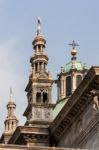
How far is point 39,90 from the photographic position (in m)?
53.4

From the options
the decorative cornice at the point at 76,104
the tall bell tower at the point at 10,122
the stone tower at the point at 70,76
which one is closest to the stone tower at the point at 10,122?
the tall bell tower at the point at 10,122

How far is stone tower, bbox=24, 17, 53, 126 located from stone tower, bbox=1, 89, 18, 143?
13.1 meters

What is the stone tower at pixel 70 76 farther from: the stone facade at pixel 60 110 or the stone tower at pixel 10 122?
the stone tower at pixel 10 122

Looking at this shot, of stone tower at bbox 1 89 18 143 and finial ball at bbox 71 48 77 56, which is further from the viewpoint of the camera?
stone tower at bbox 1 89 18 143

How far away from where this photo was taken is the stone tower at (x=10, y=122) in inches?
2663

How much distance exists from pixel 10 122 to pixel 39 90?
53.2 feet

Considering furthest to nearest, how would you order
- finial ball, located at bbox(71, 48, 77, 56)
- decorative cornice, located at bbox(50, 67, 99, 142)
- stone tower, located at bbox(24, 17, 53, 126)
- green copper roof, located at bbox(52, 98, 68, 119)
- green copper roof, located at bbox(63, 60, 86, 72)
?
finial ball, located at bbox(71, 48, 77, 56), green copper roof, located at bbox(63, 60, 86, 72), green copper roof, located at bbox(52, 98, 68, 119), stone tower, located at bbox(24, 17, 53, 126), decorative cornice, located at bbox(50, 67, 99, 142)

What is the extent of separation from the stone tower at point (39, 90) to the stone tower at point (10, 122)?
13055 mm

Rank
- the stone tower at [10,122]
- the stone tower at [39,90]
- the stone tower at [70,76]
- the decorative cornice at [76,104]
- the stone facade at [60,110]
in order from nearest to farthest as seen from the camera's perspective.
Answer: the decorative cornice at [76,104], the stone facade at [60,110], the stone tower at [39,90], the stone tower at [70,76], the stone tower at [10,122]

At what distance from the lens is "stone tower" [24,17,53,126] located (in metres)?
52.1

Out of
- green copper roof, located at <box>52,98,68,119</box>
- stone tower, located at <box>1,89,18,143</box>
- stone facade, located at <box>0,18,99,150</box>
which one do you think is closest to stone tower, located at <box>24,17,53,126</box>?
stone facade, located at <box>0,18,99,150</box>

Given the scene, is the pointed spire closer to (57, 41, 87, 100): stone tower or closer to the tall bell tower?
(57, 41, 87, 100): stone tower

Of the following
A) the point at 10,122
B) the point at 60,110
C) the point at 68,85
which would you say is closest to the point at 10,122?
the point at 10,122

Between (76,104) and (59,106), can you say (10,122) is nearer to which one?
(59,106)
